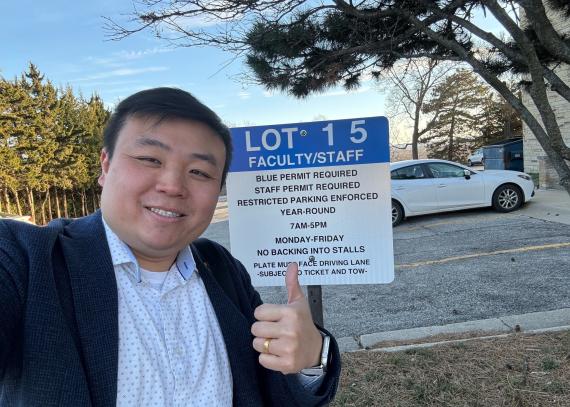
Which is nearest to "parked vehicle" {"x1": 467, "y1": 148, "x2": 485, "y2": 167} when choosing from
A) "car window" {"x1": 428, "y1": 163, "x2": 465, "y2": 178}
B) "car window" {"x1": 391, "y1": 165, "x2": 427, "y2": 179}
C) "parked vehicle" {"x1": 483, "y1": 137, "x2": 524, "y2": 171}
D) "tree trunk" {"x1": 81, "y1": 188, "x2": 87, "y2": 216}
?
"parked vehicle" {"x1": 483, "y1": 137, "x2": 524, "y2": 171}

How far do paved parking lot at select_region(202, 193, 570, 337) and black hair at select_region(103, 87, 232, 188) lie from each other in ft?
11.1

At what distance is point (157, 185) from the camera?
1210mm

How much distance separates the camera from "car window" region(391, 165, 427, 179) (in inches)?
401

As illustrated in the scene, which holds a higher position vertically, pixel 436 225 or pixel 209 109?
pixel 209 109

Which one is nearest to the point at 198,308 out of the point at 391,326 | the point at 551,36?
the point at 551,36

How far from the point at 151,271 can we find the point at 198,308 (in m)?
0.17

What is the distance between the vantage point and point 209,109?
4.30 ft

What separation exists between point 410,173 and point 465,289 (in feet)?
17.5

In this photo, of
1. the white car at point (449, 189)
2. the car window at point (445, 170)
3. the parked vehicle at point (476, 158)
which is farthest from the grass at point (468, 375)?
the parked vehicle at point (476, 158)

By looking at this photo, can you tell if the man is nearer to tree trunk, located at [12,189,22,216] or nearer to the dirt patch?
the dirt patch

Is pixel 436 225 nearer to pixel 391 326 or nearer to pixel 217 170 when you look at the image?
pixel 391 326

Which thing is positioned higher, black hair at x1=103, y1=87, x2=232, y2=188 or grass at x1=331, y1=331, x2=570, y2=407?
black hair at x1=103, y1=87, x2=232, y2=188

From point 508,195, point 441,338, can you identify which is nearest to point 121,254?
point 441,338

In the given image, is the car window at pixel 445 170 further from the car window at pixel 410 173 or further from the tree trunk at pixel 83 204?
the tree trunk at pixel 83 204
